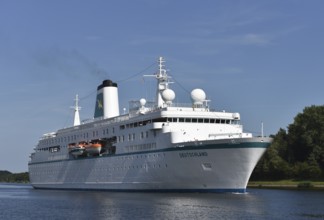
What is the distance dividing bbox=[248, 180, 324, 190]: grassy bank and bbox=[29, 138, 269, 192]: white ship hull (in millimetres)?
27864

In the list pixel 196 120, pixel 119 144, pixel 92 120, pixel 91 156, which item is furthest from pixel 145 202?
pixel 92 120

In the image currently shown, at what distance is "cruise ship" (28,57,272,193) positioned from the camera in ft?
183

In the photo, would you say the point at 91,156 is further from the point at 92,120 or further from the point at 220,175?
the point at 220,175

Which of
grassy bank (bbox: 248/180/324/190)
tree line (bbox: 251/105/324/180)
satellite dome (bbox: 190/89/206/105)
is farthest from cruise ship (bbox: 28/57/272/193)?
tree line (bbox: 251/105/324/180)

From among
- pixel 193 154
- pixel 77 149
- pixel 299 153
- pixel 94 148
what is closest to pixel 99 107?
pixel 77 149

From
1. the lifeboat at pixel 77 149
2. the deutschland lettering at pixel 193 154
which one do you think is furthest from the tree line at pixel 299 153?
the deutschland lettering at pixel 193 154

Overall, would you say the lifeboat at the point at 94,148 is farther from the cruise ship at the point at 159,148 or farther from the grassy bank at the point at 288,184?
the grassy bank at the point at 288,184

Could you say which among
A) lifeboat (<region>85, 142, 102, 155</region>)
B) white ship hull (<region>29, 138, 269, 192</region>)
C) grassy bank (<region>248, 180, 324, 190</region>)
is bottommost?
grassy bank (<region>248, 180, 324, 190</region>)

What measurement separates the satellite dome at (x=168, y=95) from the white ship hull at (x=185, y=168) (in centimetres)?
689

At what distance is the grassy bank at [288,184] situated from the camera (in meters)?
82.1

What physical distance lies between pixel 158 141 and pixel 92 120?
21.6m

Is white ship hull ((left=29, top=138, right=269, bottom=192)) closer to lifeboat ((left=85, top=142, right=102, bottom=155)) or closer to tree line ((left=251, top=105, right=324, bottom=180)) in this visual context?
lifeboat ((left=85, top=142, right=102, bottom=155))

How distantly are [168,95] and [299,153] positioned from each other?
1731 inches

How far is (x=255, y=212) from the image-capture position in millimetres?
43688
